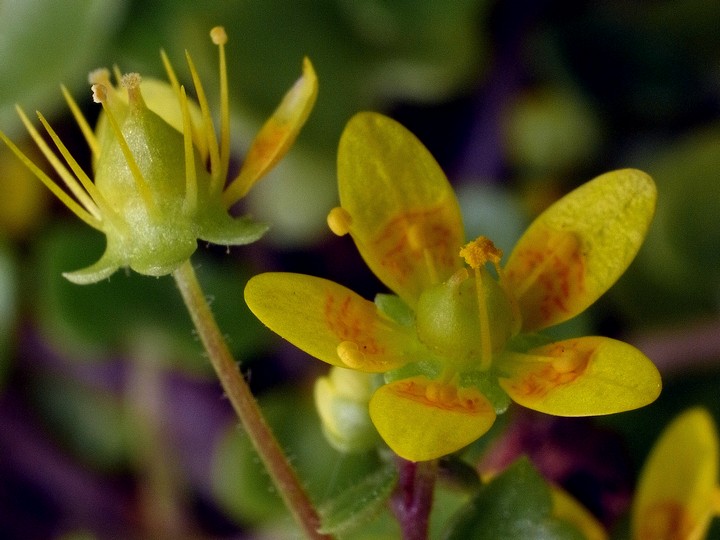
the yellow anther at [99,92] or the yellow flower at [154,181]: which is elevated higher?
the yellow anther at [99,92]

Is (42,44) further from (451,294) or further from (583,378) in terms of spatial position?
(583,378)

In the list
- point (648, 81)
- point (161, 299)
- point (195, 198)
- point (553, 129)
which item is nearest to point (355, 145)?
point (195, 198)

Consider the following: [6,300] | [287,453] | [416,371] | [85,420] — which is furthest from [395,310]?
[85,420]

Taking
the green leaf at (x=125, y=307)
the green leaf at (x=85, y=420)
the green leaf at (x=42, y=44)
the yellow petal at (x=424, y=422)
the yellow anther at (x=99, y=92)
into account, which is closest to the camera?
the yellow petal at (x=424, y=422)

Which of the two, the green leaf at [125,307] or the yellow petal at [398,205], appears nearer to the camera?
the yellow petal at [398,205]

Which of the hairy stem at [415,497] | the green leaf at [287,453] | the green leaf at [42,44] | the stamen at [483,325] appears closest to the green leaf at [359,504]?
the hairy stem at [415,497]

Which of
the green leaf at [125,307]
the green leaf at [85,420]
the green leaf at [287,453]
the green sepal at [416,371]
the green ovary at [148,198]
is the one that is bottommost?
the green leaf at [85,420]

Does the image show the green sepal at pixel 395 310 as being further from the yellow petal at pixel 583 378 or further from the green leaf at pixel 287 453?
the green leaf at pixel 287 453
